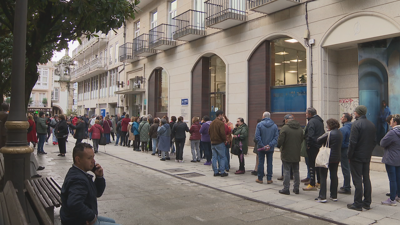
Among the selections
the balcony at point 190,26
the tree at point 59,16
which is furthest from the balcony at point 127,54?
the tree at point 59,16

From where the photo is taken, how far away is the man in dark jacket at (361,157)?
582cm

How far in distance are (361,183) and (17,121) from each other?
6.06 meters

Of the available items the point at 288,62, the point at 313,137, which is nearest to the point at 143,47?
the point at 288,62

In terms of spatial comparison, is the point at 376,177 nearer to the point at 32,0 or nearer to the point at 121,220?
the point at 121,220

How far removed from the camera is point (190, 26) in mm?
17344

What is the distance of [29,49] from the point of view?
662 centimetres

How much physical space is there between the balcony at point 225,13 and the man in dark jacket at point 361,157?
914cm

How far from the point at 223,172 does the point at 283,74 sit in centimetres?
594

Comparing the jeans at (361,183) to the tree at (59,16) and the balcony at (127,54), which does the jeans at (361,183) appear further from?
the balcony at (127,54)

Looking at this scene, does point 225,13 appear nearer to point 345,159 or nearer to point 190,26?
point 190,26

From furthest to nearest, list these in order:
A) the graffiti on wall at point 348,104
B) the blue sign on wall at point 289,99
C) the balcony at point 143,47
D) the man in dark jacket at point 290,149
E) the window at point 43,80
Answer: the window at point 43,80
the balcony at point 143,47
the blue sign on wall at point 289,99
the graffiti on wall at point 348,104
the man in dark jacket at point 290,149

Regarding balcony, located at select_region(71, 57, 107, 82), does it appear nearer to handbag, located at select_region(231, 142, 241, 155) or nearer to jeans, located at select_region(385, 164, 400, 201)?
handbag, located at select_region(231, 142, 241, 155)

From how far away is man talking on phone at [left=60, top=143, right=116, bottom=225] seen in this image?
277 cm

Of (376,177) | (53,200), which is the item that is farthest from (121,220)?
(376,177)
